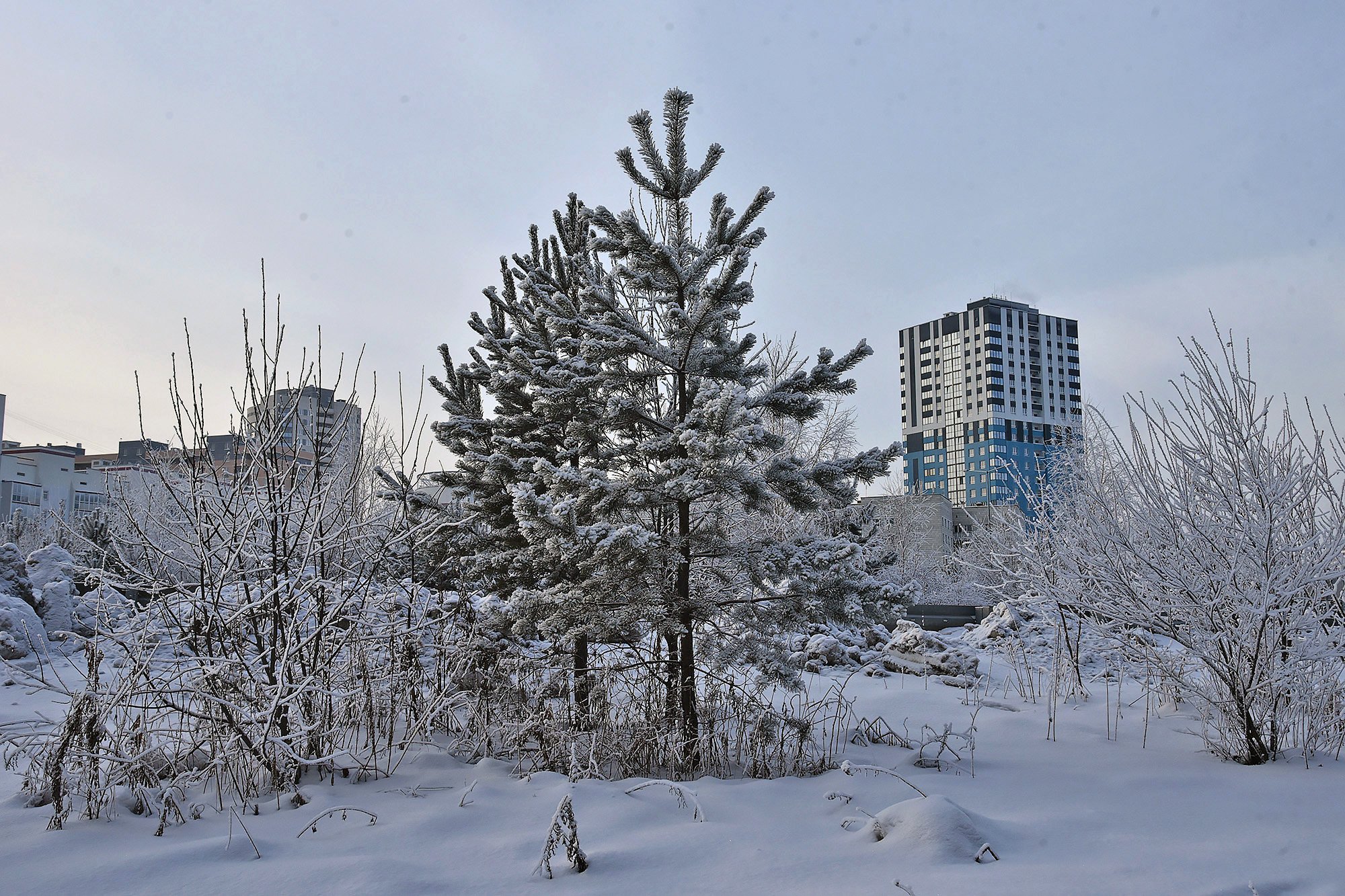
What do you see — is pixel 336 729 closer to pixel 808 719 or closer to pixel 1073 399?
pixel 808 719

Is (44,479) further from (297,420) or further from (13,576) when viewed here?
(297,420)

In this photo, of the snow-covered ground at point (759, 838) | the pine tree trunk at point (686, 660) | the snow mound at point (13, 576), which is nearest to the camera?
the snow-covered ground at point (759, 838)

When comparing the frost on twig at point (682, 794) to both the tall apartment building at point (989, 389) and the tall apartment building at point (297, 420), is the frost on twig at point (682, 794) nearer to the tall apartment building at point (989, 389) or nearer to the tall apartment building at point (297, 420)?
the tall apartment building at point (297, 420)

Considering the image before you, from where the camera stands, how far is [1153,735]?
621 cm

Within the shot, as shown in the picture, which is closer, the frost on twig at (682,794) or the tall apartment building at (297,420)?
the frost on twig at (682,794)

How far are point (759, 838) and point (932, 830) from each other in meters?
0.82

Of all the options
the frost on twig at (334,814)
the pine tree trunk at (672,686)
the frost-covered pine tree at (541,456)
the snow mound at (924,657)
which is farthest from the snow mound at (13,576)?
the snow mound at (924,657)

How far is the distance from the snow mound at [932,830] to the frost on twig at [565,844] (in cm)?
142

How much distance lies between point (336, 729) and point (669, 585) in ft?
7.55

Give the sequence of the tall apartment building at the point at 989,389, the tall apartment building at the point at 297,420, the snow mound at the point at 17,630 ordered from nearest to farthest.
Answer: the tall apartment building at the point at 297,420 → the snow mound at the point at 17,630 → the tall apartment building at the point at 989,389

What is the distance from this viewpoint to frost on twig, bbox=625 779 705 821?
4.20 metres

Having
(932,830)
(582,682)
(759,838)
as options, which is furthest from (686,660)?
(932,830)

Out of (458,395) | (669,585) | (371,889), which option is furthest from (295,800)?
(458,395)

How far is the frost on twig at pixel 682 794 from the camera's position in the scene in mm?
4195
